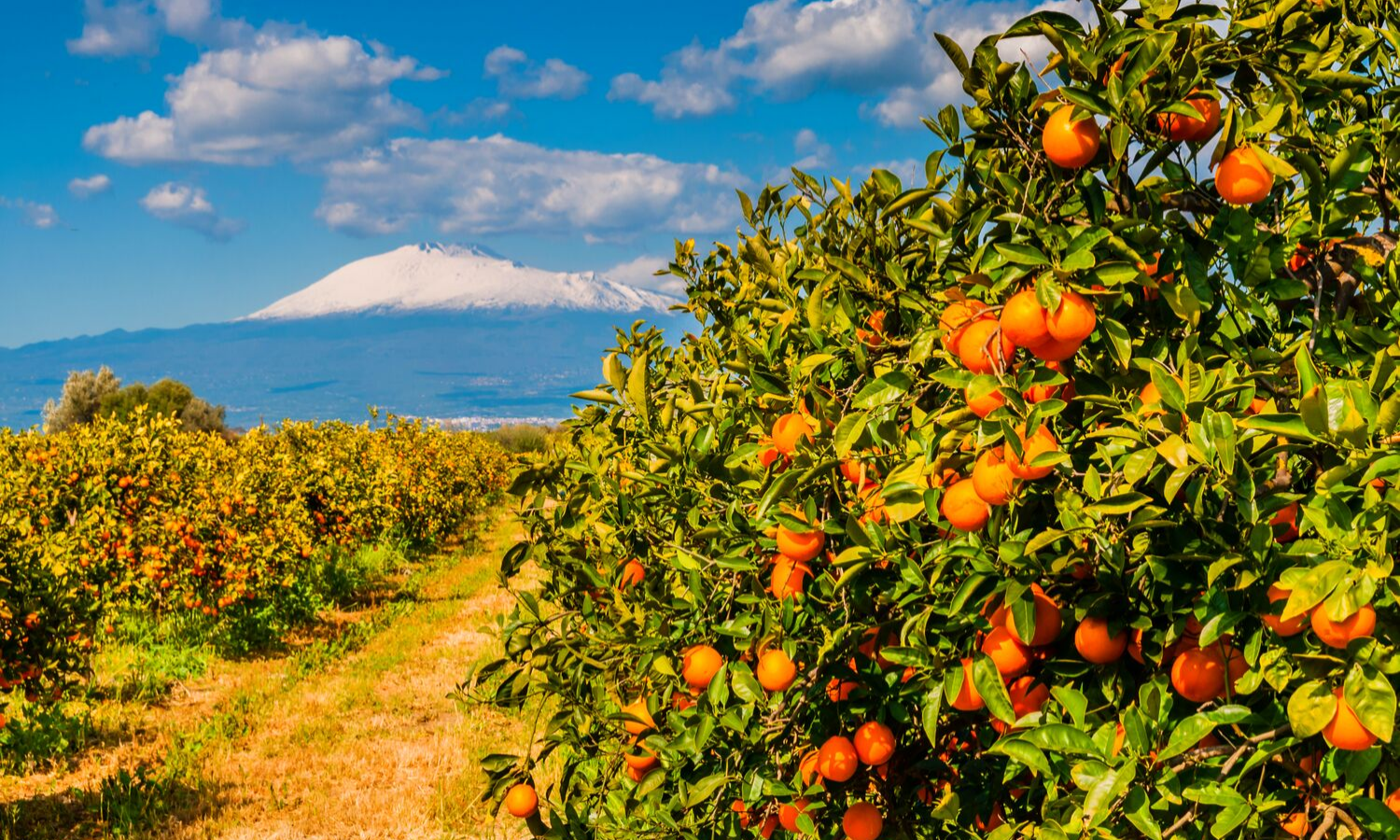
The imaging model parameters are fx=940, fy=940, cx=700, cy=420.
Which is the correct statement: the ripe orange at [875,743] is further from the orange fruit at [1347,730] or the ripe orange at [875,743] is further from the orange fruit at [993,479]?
the orange fruit at [1347,730]

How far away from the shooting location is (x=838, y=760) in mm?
1949

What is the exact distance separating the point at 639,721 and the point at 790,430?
89 centimetres

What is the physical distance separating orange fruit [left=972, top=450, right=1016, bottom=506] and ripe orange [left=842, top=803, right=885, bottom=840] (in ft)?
2.98

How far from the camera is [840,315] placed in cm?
197

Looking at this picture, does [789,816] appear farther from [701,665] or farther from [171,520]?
[171,520]

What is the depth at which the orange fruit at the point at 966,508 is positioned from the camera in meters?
1.46

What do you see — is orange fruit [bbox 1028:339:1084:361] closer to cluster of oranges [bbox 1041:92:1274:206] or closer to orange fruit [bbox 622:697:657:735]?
cluster of oranges [bbox 1041:92:1274:206]

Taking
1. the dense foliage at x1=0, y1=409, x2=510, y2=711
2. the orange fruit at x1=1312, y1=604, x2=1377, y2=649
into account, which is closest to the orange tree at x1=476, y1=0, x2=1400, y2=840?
the orange fruit at x1=1312, y1=604, x2=1377, y2=649

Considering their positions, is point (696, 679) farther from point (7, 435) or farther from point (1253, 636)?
point (7, 435)

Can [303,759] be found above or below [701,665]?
below

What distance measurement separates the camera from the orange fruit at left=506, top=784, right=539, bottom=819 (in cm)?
251

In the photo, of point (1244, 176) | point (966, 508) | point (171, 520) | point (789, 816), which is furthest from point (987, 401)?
point (171, 520)

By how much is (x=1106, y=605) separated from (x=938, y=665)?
1.00ft

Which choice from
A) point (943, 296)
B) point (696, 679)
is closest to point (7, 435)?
point (696, 679)
